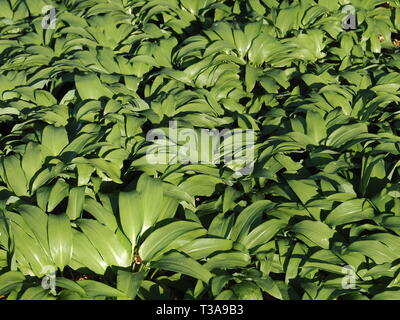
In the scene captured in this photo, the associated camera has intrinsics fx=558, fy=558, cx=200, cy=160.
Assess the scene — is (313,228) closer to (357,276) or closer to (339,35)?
(357,276)

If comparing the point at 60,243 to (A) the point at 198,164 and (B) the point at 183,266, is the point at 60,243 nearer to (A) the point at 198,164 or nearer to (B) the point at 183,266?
(B) the point at 183,266

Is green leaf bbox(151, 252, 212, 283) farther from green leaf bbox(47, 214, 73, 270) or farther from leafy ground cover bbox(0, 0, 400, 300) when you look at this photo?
green leaf bbox(47, 214, 73, 270)

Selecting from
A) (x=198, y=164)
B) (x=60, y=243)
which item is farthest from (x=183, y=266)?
(x=198, y=164)

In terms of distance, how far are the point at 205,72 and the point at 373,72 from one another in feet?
3.28

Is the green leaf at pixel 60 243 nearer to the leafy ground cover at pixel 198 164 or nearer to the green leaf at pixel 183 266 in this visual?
the leafy ground cover at pixel 198 164

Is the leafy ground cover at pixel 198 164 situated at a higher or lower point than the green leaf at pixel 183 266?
higher

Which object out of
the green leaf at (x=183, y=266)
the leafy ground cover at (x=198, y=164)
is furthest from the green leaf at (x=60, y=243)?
the green leaf at (x=183, y=266)

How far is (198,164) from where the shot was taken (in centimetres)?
265

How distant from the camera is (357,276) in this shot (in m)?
2.17

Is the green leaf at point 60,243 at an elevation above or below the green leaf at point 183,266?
above

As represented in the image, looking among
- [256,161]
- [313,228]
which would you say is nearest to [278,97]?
[256,161]

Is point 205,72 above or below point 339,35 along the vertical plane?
below

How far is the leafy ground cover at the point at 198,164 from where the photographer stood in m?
2.18

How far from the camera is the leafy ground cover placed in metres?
2.18
